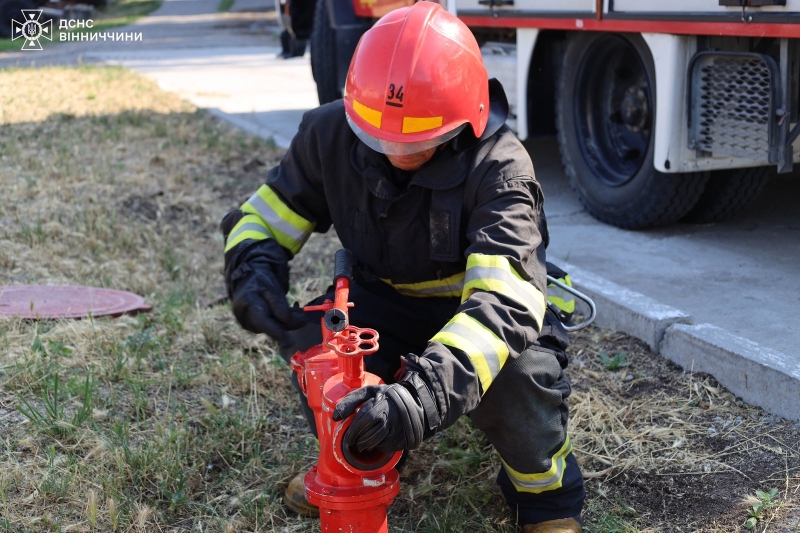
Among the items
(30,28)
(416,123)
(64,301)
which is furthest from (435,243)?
(30,28)

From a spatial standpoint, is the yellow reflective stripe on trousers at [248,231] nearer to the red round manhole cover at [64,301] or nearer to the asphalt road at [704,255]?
the red round manhole cover at [64,301]

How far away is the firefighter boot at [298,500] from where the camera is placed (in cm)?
248

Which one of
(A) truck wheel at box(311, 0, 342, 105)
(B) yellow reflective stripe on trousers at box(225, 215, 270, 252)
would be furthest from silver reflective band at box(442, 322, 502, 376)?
(A) truck wheel at box(311, 0, 342, 105)

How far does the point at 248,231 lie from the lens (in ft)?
8.21

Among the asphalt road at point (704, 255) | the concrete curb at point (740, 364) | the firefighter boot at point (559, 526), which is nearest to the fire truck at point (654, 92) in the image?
the asphalt road at point (704, 255)

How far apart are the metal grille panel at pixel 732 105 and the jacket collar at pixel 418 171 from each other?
1748mm

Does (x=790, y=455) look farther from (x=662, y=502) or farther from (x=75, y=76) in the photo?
(x=75, y=76)

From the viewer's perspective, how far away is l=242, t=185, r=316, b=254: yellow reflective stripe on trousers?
8.38ft

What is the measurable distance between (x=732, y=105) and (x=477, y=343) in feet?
7.42

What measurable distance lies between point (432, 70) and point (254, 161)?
4064 millimetres

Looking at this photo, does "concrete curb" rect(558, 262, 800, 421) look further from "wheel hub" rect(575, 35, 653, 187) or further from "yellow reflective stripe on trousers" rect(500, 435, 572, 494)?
"wheel hub" rect(575, 35, 653, 187)

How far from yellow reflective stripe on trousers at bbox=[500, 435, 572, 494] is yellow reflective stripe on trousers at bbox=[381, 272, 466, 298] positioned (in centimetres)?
47

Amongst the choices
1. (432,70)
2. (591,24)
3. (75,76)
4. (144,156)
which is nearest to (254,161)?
(144,156)

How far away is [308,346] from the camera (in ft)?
7.91
